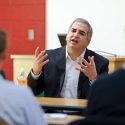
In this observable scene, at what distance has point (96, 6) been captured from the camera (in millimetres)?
5898

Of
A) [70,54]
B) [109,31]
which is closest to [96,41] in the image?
[109,31]

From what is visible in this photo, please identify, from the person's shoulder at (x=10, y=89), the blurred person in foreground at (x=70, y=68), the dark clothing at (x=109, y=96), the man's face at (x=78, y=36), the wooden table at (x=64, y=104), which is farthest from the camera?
the man's face at (x=78, y=36)

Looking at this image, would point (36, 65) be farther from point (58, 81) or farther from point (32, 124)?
point (32, 124)

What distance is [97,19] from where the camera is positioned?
5.87 meters

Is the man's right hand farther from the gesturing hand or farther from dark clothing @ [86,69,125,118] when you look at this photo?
dark clothing @ [86,69,125,118]

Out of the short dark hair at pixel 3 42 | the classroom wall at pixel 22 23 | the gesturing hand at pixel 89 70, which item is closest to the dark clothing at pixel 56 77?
the gesturing hand at pixel 89 70

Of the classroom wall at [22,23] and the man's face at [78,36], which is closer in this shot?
the man's face at [78,36]

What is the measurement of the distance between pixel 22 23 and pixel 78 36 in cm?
322

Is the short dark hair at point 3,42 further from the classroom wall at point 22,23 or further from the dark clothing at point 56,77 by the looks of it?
the classroom wall at point 22,23

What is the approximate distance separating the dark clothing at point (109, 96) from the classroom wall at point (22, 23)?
190 inches

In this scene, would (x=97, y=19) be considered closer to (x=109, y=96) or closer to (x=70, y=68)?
(x=70, y=68)

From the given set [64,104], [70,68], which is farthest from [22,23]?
[64,104]

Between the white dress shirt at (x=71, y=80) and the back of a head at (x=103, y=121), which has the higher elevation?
the back of a head at (x=103, y=121)

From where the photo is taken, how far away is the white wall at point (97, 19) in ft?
18.9
